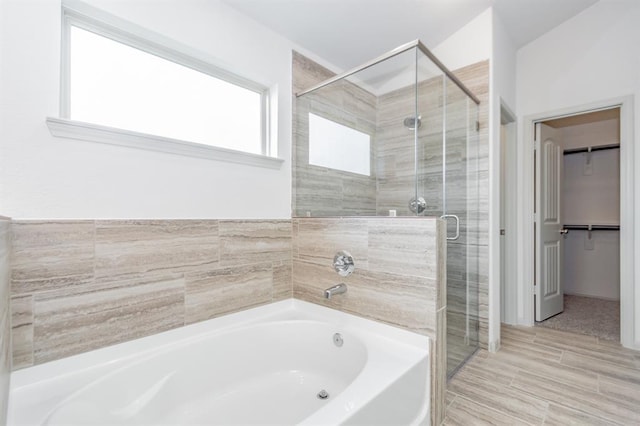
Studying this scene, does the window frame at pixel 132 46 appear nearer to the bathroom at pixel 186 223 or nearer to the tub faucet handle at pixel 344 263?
the bathroom at pixel 186 223

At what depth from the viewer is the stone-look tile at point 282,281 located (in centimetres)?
204

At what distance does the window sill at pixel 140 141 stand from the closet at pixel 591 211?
3.75 metres

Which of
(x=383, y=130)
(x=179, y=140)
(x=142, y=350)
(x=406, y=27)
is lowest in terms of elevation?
(x=142, y=350)

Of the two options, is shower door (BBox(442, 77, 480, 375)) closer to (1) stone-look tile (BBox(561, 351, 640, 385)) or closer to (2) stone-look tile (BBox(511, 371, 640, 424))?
(2) stone-look tile (BBox(511, 371, 640, 424))

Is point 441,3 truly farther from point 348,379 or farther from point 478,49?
point 348,379

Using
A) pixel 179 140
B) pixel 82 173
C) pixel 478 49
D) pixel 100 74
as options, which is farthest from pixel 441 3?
pixel 82 173

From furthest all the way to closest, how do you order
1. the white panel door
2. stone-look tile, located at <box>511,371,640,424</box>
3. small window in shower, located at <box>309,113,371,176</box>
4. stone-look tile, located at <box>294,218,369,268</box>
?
the white panel door, small window in shower, located at <box>309,113,371,176</box>, stone-look tile, located at <box>294,218,369,268</box>, stone-look tile, located at <box>511,371,640,424</box>

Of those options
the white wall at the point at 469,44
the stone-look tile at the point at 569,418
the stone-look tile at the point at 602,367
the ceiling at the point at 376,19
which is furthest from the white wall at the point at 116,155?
the stone-look tile at the point at 602,367

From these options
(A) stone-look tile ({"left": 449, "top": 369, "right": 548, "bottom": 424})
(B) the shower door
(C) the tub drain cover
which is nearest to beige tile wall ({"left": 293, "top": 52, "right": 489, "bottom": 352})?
(B) the shower door

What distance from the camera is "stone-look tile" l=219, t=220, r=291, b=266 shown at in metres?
1.76

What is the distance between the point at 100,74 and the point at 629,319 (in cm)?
389

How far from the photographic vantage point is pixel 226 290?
5.75 ft

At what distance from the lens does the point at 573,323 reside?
2811mm

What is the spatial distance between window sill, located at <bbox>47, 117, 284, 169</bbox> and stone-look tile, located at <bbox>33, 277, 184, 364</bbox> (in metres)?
0.66
